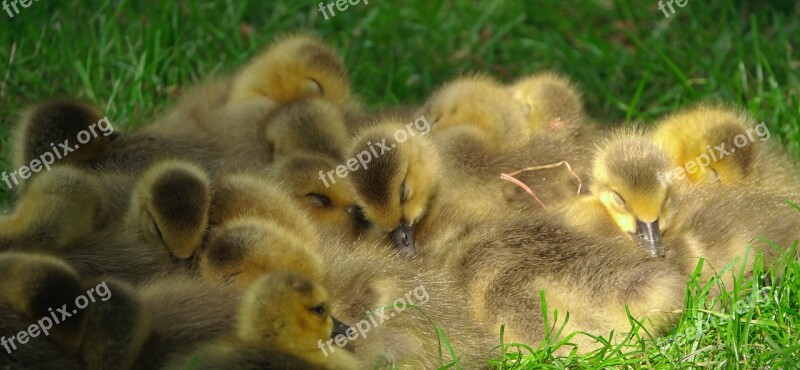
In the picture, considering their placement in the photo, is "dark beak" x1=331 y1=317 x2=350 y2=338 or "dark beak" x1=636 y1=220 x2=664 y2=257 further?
"dark beak" x1=636 y1=220 x2=664 y2=257

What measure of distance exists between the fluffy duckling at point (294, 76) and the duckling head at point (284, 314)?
63.2 inches

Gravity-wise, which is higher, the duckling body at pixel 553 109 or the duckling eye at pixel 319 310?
the duckling eye at pixel 319 310

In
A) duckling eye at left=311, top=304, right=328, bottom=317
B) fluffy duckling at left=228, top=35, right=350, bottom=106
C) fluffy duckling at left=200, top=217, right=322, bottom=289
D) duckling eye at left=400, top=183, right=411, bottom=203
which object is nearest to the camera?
duckling eye at left=311, top=304, right=328, bottom=317

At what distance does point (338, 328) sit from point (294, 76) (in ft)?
5.47

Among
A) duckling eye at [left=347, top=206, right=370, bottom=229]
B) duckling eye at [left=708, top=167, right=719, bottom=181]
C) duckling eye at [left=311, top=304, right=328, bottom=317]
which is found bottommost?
duckling eye at [left=708, top=167, right=719, bottom=181]

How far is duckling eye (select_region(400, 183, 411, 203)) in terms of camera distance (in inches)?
119

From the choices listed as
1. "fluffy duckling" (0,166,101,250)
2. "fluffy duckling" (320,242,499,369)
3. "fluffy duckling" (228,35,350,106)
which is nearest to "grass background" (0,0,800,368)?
"fluffy duckling" (228,35,350,106)

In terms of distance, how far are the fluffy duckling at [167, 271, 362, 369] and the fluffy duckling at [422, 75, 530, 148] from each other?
1.29m

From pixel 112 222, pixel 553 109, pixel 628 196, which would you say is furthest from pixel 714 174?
pixel 112 222

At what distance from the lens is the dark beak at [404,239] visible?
2965 mm

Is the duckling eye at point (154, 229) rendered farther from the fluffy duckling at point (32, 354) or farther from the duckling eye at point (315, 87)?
the duckling eye at point (315, 87)

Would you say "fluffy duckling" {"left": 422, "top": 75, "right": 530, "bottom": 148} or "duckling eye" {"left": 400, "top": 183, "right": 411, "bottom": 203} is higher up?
"duckling eye" {"left": 400, "top": 183, "right": 411, "bottom": 203}

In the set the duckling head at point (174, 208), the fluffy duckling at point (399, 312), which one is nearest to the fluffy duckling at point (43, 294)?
the duckling head at point (174, 208)

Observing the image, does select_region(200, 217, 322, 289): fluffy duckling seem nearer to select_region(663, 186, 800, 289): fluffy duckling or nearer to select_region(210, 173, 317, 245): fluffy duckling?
select_region(210, 173, 317, 245): fluffy duckling
